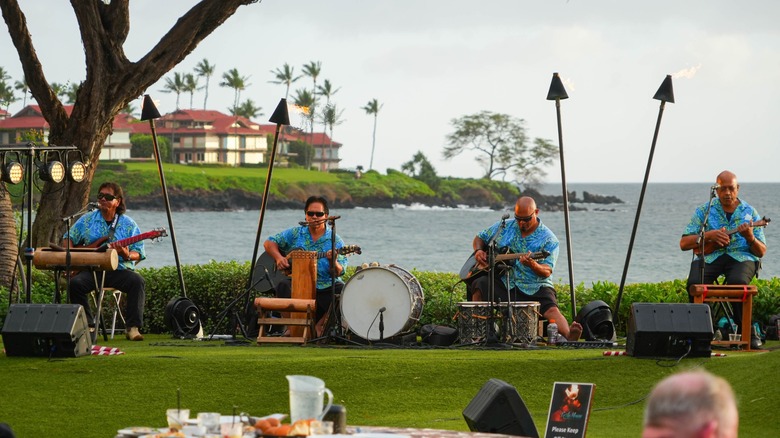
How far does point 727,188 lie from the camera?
1001 centimetres

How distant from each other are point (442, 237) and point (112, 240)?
60.3 metres

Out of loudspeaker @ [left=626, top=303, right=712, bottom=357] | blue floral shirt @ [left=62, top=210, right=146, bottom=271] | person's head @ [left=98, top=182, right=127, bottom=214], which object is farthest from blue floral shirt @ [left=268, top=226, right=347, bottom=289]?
loudspeaker @ [left=626, top=303, right=712, bottom=357]

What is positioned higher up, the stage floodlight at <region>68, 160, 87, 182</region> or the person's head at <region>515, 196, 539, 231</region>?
the stage floodlight at <region>68, 160, 87, 182</region>

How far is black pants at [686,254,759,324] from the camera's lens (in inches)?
394

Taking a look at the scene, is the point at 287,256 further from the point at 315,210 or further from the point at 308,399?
the point at 308,399

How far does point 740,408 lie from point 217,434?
455 centimetres

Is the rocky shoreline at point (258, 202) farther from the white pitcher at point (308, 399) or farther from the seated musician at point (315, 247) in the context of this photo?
the white pitcher at point (308, 399)

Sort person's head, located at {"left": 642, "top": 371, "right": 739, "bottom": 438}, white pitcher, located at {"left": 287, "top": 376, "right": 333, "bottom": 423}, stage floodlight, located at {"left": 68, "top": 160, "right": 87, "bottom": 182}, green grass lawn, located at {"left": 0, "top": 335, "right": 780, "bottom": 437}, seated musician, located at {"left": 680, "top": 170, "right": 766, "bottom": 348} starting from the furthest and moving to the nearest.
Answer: stage floodlight, located at {"left": 68, "top": 160, "right": 87, "bottom": 182} → seated musician, located at {"left": 680, "top": 170, "right": 766, "bottom": 348} → green grass lawn, located at {"left": 0, "top": 335, "right": 780, "bottom": 437} → white pitcher, located at {"left": 287, "top": 376, "right": 333, "bottom": 423} → person's head, located at {"left": 642, "top": 371, "right": 739, "bottom": 438}

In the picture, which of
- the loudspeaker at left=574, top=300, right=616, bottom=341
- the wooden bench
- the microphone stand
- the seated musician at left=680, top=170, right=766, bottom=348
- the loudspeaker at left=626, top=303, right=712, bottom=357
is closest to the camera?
the loudspeaker at left=626, top=303, right=712, bottom=357

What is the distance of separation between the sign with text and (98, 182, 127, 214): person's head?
18.6 ft

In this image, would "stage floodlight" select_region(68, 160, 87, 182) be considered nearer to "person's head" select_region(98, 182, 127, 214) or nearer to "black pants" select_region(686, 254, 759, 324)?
"person's head" select_region(98, 182, 127, 214)

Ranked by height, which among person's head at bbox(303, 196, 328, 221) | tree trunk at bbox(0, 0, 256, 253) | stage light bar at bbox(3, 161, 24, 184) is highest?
tree trunk at bbox(0, 0, 256, 253)

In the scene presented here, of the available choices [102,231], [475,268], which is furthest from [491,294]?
[102,231]

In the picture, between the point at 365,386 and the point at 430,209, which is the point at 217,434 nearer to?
the point at 365,386
